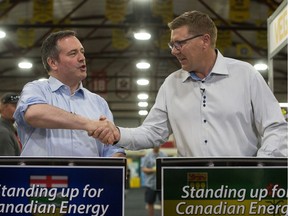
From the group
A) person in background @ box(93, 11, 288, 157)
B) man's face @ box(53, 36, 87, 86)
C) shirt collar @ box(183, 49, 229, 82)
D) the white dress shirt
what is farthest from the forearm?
shirt collar @ box(183, 49, 229, 82)

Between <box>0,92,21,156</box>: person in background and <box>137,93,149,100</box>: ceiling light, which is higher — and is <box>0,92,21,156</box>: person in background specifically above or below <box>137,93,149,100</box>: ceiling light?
below

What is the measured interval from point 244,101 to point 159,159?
0.81m

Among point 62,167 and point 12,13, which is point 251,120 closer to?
point 62,167

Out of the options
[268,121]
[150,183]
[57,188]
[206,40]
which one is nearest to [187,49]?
[206,40]

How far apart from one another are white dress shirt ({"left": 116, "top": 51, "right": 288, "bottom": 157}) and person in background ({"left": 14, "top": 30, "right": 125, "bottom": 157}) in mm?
231

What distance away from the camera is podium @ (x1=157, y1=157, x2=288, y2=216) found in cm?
215

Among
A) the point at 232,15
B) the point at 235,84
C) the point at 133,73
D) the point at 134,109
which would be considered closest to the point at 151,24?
the point at 232,15

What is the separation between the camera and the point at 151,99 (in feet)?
102

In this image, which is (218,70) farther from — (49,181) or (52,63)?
(49,181)

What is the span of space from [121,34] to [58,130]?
14317mm

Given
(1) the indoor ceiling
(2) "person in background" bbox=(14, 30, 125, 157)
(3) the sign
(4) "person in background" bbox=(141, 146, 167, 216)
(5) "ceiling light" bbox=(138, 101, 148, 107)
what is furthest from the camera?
(5) "ceiling light" bbox=(138, 101, 148, 107)

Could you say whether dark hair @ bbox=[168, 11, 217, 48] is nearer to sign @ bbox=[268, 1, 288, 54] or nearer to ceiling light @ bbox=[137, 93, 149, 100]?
sign @ bbox=[268, 1, 288, 54]

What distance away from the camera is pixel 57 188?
2146 mm

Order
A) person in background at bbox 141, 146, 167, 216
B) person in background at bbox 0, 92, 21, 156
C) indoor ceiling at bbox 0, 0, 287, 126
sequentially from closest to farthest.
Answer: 1. person in background at bbox 0, 92, 21, 156
2. person in background at bbox 141, 146, 167, 216
3. indoor ceiling at bbox 0, 0, 287, 126
